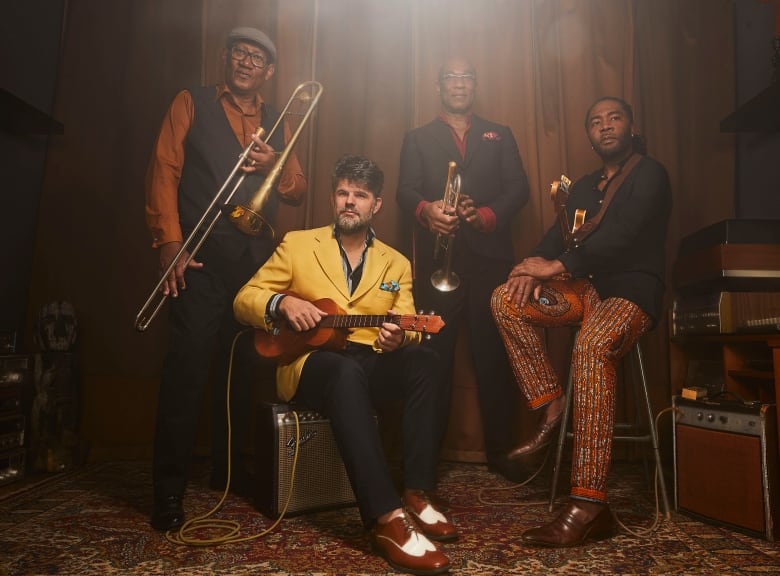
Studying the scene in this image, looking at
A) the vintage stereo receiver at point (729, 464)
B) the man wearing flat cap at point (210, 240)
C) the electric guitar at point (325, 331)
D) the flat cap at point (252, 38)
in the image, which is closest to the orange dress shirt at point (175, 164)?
the man wearing flat cap at point (210, 240)

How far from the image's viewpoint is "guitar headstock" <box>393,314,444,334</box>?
1.86 meters

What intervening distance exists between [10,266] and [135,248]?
0.59m

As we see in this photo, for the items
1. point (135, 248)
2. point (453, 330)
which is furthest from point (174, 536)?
point (135, 248)

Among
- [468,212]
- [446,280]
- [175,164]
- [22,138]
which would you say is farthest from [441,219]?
[22,138]

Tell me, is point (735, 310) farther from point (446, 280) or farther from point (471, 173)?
point (471, 173)

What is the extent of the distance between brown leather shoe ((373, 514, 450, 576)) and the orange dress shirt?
1371mm

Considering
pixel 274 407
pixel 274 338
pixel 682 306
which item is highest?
pixel 682 306

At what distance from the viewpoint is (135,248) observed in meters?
2.98

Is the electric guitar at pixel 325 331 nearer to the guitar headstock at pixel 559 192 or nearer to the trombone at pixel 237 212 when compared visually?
the trombone at pixel 237 212

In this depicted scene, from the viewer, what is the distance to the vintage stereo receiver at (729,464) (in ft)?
5.88

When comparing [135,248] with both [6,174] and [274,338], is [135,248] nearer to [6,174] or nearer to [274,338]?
[6,174]

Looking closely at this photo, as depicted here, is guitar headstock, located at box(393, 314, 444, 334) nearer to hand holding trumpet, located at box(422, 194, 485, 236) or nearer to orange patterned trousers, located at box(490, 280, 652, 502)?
orange patterned trousers, located at box(490, 280, 652, 502)

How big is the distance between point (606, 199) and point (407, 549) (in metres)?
1.55

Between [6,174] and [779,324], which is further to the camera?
[6,174]
